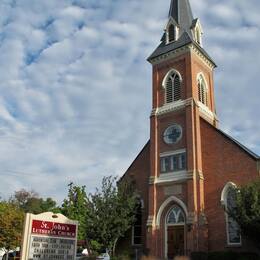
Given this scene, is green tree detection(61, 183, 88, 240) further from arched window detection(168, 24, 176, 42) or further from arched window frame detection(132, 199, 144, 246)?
arched window detection(168, 24, 176, 42)

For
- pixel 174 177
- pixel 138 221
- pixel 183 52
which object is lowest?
pixel 138 221

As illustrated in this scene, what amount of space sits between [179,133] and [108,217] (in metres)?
9.19

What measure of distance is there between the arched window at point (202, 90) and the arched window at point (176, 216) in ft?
33.7

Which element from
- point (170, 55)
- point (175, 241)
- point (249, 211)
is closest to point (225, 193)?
point (249, 211)

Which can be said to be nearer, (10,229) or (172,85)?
(172,85)

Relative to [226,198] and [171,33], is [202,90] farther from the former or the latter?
[226,198]

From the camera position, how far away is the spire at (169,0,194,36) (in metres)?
38.0

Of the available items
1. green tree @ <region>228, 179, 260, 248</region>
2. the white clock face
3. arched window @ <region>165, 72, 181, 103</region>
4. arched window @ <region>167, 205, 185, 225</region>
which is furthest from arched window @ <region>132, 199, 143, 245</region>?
green tree @ <region>228, 179, 260, 248</region>

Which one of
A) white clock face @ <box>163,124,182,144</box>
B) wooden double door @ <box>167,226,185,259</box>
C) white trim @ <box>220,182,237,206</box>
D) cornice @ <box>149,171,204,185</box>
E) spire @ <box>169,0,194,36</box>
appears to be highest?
spire @ <box>169,0,194,36</box>

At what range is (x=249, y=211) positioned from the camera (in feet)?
79.1

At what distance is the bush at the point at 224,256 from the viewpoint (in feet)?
83.4

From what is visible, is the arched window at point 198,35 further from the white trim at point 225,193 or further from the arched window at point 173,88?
the white trim at point 225,193

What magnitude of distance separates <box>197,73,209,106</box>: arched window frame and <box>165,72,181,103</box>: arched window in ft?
6.50

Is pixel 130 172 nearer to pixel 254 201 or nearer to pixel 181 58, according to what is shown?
pixel 181 58
